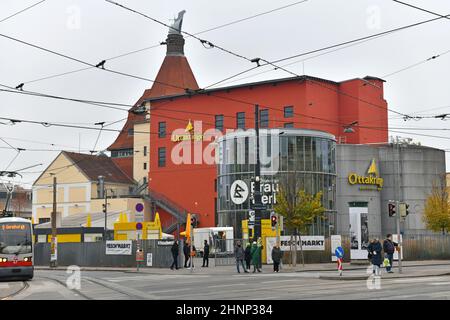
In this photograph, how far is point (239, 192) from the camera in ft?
188

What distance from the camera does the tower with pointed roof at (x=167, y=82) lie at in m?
95.0

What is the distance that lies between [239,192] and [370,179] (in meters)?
15.1

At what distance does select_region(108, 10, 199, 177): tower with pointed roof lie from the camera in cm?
9500

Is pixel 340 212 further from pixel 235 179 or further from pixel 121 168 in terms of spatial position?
pixel 121 168

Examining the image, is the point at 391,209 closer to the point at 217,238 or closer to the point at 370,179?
the point at 217,238

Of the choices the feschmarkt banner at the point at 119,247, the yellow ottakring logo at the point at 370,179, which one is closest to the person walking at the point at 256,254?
the feschmarkt banner at the point at 119,247

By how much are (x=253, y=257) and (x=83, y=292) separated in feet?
47.9

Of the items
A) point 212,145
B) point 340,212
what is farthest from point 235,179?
point 212,145

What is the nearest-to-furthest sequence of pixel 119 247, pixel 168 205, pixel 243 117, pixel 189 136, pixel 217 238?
pixel 119 247 < pixel 217 238 < pixel 243 117 < pixel 189 136 < pixel 168 205

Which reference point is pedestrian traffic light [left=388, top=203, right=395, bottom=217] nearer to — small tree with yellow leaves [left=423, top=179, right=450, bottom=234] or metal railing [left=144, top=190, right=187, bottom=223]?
small tree with yellow leaves [left=423, top=179, right=450, bottom=234]

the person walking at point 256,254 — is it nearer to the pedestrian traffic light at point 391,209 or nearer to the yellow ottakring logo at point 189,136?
the pedestrian traffic light at point 391,209

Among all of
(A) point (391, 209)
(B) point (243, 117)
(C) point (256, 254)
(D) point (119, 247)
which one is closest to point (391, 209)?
(A) point (391, 209)

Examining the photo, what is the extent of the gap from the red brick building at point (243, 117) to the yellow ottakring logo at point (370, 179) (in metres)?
5.87

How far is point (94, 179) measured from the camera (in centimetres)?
8650
